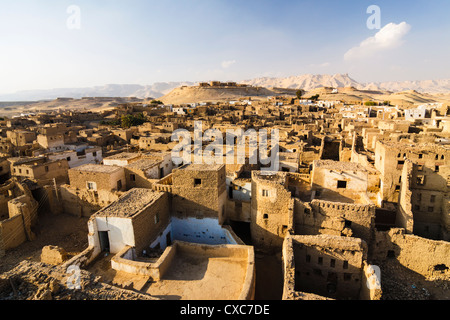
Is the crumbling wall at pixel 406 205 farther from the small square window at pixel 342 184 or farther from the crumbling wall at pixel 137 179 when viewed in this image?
the crumbling wall at pixel 137 179

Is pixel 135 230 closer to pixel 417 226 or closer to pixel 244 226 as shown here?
pixel 244 226

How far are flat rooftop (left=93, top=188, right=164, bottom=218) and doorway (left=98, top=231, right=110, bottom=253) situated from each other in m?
0.96

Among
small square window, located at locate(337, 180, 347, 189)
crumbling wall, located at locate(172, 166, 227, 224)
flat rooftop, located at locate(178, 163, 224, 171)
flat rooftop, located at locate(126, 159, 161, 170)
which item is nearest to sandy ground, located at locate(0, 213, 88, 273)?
flat rooftop, located at locate(126, 159, 161, 170)

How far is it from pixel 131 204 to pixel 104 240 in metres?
2.06

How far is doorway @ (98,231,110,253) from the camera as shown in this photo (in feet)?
Result: 43.9

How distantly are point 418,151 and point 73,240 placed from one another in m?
20.9

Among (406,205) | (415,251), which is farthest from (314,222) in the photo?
(406,205)

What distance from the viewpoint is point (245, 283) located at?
10.5 metres

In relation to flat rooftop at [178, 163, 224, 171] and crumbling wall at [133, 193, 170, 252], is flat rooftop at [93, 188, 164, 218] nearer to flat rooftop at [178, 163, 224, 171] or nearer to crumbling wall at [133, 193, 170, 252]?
crumbling wall at [133, 193, 170, 252]

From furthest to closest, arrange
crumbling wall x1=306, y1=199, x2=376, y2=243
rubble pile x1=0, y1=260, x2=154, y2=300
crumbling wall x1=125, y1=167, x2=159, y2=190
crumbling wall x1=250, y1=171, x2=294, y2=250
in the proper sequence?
crumbling wall x1=125, y1=167, x2=159, y2=190 → crumbling wall x1=250, y1=171, x2=294, y2=250 → crumbling wall x1=306, y1=199, x2=376, y2=243 → rubble pile x1=0, y1=260, x2=154, y2=300

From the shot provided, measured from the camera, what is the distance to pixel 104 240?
44.4 ft

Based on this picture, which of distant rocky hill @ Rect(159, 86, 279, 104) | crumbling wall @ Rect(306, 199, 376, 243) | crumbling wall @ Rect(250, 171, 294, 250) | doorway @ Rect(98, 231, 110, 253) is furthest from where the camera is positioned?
distant rocky hill @ Rect(159, 86, 279, 104)

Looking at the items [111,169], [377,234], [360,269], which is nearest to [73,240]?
[111,169]

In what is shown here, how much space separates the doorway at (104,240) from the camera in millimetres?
13391
